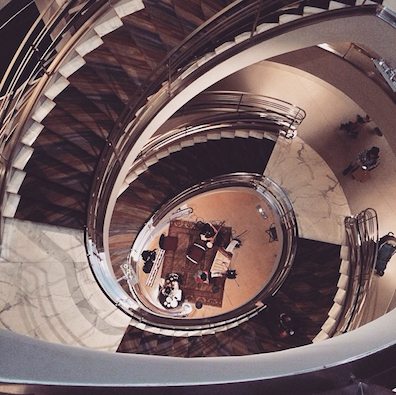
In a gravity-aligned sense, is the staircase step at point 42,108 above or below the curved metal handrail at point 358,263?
above

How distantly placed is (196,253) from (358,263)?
3.88 metres

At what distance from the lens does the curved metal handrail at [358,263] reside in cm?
691

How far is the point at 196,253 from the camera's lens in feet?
32.5

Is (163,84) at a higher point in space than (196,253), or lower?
higher

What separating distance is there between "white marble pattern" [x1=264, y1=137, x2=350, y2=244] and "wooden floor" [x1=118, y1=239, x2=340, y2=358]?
342 millimetres

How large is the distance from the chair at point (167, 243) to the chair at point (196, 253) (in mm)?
460

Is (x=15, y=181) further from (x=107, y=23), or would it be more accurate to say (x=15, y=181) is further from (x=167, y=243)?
(x=167, y=243)

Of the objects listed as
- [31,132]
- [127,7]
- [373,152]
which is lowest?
[31,132]

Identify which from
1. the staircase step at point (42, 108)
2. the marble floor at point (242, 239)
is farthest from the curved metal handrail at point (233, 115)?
the staircase step at point (42, 108)

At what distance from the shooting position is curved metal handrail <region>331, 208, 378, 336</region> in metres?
6.91

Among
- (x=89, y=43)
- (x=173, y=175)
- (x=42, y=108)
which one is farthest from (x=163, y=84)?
(x=173, y=175)

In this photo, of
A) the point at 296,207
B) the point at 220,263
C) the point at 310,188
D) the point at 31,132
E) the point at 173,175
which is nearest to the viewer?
the point at 31,132

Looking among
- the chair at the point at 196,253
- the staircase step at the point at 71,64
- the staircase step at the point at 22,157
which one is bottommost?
the staircase step at the point at 22,157

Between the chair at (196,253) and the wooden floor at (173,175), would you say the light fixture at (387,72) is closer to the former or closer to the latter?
the wooden floor at (173,175)
